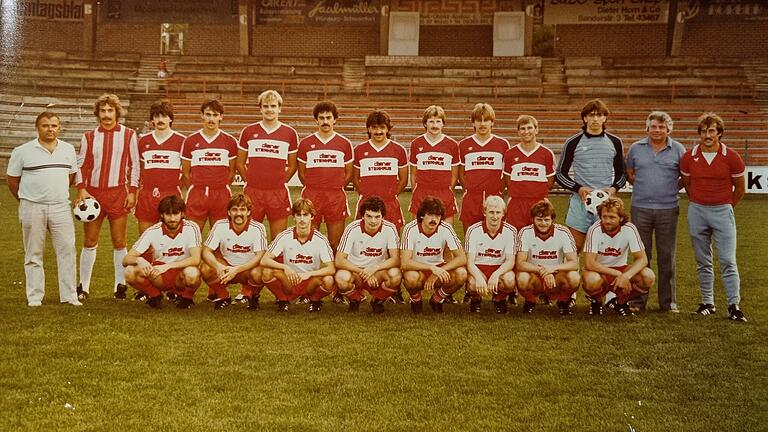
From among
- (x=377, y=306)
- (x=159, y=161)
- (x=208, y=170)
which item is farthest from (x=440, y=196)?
(x=159, y=161)

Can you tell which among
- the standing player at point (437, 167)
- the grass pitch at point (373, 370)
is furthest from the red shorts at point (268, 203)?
the standing player at point (437, 167)

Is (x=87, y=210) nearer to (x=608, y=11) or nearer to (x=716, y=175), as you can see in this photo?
(x=716, y=175)

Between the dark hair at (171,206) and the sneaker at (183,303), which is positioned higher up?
the dark hair at (171,206)

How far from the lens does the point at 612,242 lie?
5.70m

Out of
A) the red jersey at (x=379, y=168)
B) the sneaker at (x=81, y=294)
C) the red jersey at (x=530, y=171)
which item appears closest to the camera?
the sneaker at (x=81, y=294)

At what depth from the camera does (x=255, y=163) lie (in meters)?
6.28

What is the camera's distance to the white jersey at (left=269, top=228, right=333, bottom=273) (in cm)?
570

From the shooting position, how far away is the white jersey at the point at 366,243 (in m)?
5.71

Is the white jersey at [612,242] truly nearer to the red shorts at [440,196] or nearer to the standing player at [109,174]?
the red shorts at [440,196]

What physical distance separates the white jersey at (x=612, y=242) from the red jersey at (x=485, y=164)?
985mm

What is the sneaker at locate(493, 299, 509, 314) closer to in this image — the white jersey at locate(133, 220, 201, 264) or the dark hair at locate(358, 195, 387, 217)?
the dark hair at locate(358, 195, 387, 217)

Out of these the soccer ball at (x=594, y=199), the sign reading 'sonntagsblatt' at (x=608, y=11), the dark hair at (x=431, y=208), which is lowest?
the dark hair at (x=431, y=208)

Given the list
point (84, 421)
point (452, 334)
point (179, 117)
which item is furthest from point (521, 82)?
point (84, 421)

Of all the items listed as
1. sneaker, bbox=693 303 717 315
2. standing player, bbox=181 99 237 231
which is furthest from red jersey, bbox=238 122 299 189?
sneaker, bbox=693 303 717 315
